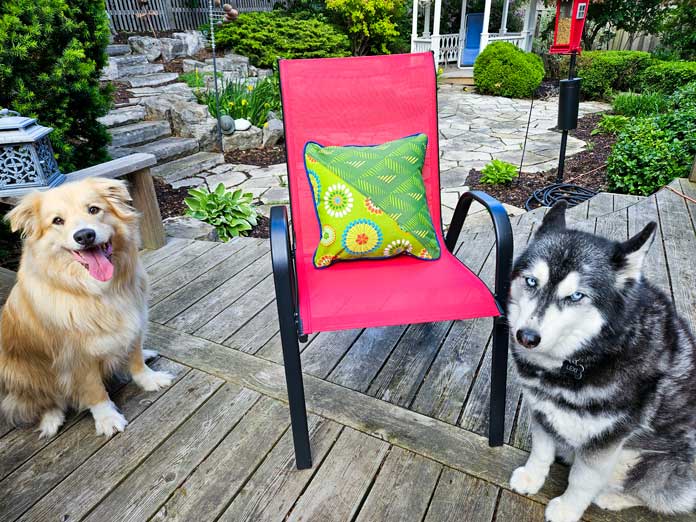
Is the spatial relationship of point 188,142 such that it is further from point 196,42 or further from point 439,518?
point 439,518

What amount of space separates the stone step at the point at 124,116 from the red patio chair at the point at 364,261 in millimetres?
3699

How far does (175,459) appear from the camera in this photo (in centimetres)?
152

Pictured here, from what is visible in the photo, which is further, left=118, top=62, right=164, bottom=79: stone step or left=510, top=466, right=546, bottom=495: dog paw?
left=118, top=62, right=164, bottom=79: stone step

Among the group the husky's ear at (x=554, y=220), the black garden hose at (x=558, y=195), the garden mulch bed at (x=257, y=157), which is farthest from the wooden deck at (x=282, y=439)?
the garden mulch bed at (x=257, y=157)

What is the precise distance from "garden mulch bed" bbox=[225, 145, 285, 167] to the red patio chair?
3.23 meters

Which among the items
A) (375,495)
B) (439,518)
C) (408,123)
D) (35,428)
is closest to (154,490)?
(35,428)

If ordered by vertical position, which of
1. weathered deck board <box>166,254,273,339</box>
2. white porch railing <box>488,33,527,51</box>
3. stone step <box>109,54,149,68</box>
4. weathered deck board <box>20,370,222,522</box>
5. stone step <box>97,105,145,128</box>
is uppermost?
white porch railing <box>488,33,527,51</box>

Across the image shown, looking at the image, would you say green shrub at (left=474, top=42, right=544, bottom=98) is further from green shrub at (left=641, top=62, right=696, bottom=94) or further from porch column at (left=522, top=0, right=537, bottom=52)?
porch column at (left=522, top=0, right=537, bottom=52)

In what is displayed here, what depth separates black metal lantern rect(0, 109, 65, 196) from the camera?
6.41 feet

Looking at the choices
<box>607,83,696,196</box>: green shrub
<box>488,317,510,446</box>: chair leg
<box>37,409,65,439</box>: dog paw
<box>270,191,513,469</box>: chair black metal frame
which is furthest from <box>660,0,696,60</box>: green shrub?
<box>37,409,65,439</box>: dog paw

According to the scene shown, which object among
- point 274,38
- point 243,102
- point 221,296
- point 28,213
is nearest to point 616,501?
point 221,296

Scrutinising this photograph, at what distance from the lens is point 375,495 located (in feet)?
4.56

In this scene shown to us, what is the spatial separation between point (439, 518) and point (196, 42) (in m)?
8.90

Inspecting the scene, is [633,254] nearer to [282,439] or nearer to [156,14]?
[282,439]
